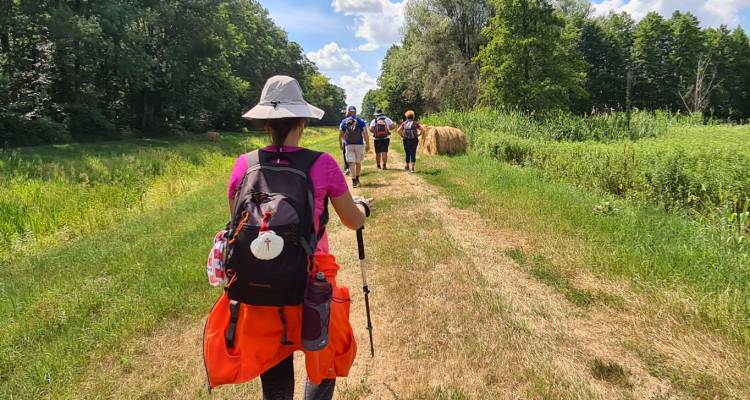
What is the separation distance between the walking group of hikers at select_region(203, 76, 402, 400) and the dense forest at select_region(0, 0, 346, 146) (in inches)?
901

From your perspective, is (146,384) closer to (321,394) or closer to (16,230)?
(321,394)

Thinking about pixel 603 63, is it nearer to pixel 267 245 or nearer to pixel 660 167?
pixel 660 167

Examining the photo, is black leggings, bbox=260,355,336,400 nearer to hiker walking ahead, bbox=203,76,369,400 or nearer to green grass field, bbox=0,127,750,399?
hiker walking ahead, bbox=203,76,369,400

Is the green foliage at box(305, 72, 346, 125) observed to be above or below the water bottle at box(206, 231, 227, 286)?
above

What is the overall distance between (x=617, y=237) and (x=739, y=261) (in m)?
1.34

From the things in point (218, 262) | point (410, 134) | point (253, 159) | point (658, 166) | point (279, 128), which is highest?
point (279, 128)

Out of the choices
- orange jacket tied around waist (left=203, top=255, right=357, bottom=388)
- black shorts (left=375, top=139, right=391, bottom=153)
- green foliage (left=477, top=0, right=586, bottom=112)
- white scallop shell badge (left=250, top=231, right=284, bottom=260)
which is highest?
green foliage (left=477, top=0, right=586, bottom=112)

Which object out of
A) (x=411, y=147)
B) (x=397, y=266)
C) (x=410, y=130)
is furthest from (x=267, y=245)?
(x=411, y=147)

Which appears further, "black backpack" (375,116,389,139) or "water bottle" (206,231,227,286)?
"black backpack" (375,116,389,139)

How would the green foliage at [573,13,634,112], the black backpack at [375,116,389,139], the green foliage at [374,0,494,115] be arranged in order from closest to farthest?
the black backpack at [375,116,389,139]
the green foliage at [374,0,494,115]
the green foliage at [573,13,634,112]

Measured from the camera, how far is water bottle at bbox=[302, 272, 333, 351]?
1.94 m

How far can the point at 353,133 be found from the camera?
10492mm

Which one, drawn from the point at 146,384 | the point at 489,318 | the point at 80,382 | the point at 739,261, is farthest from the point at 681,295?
the point at 80,382

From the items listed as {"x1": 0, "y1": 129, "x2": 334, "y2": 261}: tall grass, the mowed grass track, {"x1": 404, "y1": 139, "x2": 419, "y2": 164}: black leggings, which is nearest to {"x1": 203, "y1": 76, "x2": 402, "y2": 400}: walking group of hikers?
the mowed grass track
